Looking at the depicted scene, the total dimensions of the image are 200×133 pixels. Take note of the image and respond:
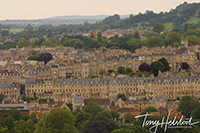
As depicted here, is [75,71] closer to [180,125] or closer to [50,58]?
[50,58]

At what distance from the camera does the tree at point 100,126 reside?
6669 centimetres

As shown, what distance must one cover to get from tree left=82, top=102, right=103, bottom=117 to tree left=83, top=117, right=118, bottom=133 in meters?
10.6

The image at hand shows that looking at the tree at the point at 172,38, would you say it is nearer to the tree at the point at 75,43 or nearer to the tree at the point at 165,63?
the tree at the point at 75,43

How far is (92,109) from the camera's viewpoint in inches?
3260

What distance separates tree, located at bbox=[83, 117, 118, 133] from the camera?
6669cm

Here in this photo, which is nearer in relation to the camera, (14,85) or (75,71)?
(14,85)

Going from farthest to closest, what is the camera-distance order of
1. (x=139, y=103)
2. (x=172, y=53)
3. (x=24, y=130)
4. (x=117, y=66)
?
(x=172, y=53) < (x=117, y=66) < (x=139, y=103) < (x=24, y=130)

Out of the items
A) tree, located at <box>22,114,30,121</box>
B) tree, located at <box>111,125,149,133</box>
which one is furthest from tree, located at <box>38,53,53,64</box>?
tree, located at <box>111,125,149,133</box>

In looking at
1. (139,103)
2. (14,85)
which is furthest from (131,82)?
(14,85)

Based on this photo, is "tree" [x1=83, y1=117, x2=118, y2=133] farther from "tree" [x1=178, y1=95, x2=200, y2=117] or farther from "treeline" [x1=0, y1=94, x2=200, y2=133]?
"tree" [x1=178, y1=95, x2=200, y2=117]

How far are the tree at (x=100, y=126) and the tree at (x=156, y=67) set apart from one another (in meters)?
42.3

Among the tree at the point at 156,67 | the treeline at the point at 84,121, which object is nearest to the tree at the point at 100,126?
the treeline at the point at 84,121

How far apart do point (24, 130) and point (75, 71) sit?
41.6 metres

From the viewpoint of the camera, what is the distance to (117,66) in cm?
11700
